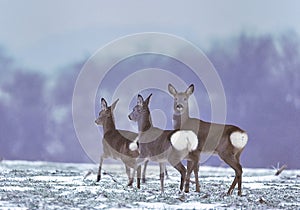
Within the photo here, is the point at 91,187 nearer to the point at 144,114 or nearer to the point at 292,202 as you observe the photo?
the point at 144,114

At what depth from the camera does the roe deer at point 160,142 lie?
32.2 feet

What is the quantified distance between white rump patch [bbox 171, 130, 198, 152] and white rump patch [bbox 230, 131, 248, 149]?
0.64m

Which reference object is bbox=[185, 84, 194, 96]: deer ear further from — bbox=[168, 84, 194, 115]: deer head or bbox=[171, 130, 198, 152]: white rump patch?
bbox=[171, 130, 198, 152]: white rump patch

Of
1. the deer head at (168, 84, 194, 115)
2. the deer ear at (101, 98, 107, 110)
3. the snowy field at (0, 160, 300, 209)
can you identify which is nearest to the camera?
the snowy field at (0, 160, 300, 209)

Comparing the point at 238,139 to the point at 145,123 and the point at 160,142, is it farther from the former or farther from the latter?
the point at 145,123

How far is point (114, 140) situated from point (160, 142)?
191 cm

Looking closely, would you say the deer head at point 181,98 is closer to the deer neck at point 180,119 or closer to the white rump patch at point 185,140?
the deer neck at point 180,119

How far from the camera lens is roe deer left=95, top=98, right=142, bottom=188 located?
1143cm

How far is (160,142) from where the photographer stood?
10164mm

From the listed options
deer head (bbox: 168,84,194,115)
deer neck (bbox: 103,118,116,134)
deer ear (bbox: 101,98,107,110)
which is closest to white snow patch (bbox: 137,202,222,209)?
deer head (bbox: 168,84,194,115)

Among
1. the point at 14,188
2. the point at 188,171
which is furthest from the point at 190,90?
the point at 14,188

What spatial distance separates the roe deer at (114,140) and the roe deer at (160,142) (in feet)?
1.86

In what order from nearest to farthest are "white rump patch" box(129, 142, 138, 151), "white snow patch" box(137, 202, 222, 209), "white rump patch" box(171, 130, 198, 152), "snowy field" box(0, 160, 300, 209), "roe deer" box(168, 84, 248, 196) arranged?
"white snow patch" box(137, 202, 222, 209), "snowy field" box(0, 160, 300, 209), "white rump patch" box(171, 130, 198, 152), "roe deer" box(168, 84, 248, 196), "white rump patch" box(129, 142, 138, 151)

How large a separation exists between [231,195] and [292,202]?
42.7 inches
